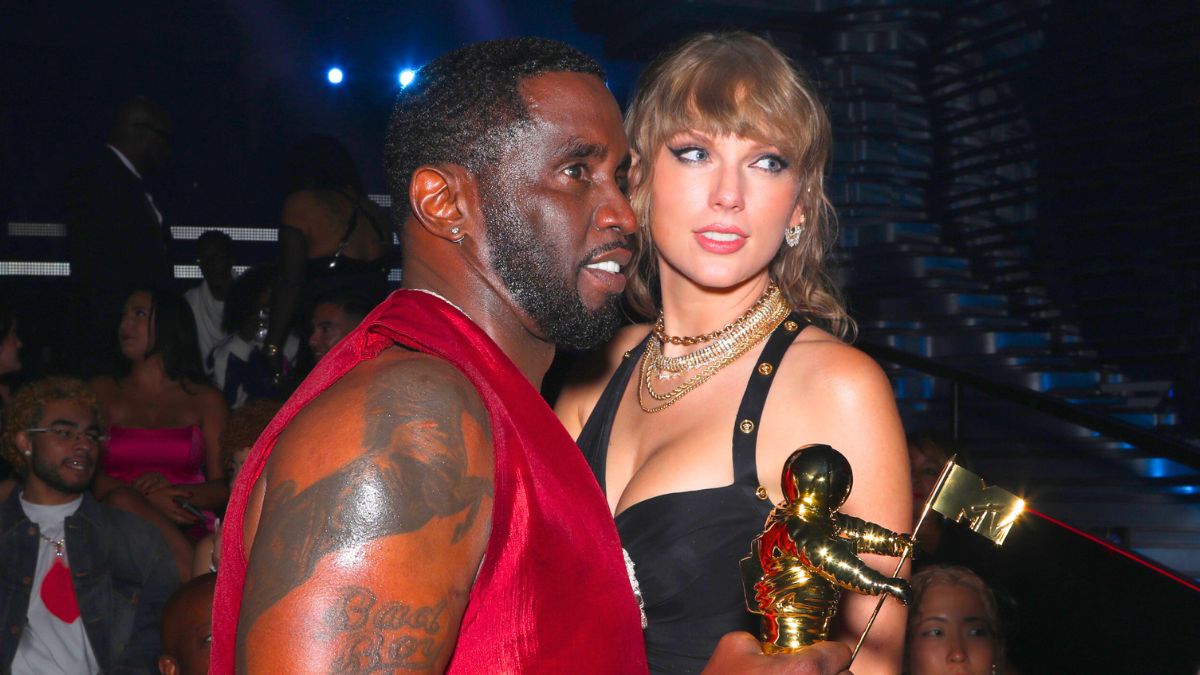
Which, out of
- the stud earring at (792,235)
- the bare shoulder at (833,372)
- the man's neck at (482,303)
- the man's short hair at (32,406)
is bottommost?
the man's short hair at (32,406)

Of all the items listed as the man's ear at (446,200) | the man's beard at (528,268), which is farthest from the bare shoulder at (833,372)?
the man's ear at (446,200)

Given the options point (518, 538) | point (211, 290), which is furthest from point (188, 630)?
point (211, 290)

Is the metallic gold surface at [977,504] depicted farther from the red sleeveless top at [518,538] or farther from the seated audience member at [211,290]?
the seated audience member at [211,290]

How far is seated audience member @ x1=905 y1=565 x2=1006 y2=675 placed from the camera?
3.50 meters

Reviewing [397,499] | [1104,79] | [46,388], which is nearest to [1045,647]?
[397,499]

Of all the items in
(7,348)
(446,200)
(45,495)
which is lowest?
(45,495)

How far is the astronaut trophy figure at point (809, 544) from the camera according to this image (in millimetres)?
1383

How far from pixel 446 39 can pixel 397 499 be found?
8790mm

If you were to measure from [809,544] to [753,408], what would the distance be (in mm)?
879

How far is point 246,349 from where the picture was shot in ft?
19.7

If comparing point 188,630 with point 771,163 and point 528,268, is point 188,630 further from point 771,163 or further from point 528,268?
point 528,268

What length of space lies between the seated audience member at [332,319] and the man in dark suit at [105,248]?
185 cm

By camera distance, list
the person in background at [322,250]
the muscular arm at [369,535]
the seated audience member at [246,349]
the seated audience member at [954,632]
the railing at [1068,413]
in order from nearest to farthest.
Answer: the muscular arm at [369,535]
the seated audience member at [954,632]
the railing at [1068,413]
the person in background at [322,250]
the seated audience member at [246,349]

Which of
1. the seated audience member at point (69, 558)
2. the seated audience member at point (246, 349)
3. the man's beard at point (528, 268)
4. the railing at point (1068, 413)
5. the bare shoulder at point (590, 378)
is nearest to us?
the man's beard at point (528, 268)
